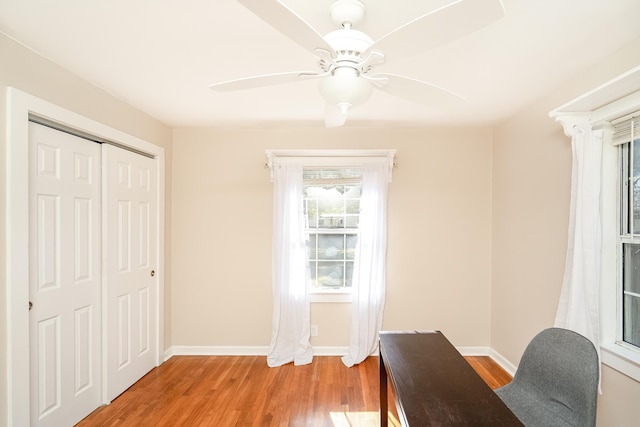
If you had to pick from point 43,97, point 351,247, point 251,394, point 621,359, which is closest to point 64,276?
point 43,97

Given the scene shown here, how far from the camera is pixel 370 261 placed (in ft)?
10.0

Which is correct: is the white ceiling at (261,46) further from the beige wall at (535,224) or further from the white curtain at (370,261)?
the white curtain at (370,261)

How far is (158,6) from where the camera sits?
1.36m

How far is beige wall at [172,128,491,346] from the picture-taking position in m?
3.17

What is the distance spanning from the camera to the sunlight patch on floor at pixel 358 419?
2.11 m

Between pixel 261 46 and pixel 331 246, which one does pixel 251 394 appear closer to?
pixel 331 246

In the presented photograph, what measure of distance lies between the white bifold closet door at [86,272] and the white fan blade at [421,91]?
2052 millimetres

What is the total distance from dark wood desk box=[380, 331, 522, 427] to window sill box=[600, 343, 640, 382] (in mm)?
890

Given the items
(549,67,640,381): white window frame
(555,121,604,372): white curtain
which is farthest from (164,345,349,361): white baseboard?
(549,67,640,381): white window frame

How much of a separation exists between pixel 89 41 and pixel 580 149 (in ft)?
9.39

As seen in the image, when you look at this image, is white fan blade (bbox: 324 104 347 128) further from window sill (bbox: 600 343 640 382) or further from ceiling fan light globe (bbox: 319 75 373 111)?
window sill (bbox: 600 343 640 382)

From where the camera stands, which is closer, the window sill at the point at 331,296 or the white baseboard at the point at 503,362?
the white baseboard at the point at 503,362

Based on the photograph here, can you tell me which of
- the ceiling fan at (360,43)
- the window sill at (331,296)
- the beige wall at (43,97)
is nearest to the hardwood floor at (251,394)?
the window sill at (331,296)

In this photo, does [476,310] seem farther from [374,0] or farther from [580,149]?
[374,0]
